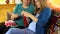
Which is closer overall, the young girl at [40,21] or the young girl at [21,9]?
the young girl at [40,21]

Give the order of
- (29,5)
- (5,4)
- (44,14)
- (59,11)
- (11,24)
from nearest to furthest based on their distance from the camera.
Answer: (44,14) → (59,11) → (11,24) → (29,5) → (5,4)

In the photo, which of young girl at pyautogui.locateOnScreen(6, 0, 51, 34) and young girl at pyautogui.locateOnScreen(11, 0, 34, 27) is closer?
young girl at pyautogui.locateOnScreen(6, 0, 51, 34)

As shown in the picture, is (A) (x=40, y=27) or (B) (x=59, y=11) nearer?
(A) (x=40, y=27)

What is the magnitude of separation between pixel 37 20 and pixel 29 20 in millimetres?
393

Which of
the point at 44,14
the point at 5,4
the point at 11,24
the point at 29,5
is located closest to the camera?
the point at 44,14

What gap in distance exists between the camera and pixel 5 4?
11.6 feet

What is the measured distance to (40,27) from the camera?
2.14 m

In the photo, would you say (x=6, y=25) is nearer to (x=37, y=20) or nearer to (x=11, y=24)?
(x=11, y=24)

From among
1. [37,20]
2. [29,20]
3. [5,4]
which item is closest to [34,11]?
[29,20]

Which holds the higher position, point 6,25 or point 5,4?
point 5,4

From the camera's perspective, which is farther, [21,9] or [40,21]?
[21,9]

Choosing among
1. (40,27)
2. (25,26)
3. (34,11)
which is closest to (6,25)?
(25,26)

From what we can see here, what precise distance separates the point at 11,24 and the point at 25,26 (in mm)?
256

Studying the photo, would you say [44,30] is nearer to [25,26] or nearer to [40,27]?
[40,27]
